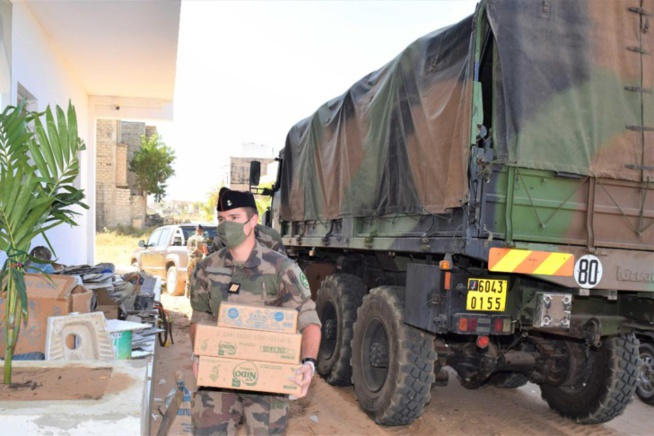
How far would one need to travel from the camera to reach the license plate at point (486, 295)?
3938mm

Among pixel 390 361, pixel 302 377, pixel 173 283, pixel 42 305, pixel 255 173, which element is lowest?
pixel 173 283

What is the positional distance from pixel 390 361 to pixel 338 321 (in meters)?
1.37

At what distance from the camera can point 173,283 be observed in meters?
12.8

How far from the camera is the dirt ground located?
479cm

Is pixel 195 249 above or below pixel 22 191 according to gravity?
below

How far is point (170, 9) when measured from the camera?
724 cm

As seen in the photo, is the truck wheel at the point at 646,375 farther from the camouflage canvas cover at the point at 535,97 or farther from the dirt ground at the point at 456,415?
the camouflage canvas cover at the point at 535,97

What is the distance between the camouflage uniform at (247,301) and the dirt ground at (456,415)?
1710mm

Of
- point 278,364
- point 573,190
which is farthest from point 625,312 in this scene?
point 278,364

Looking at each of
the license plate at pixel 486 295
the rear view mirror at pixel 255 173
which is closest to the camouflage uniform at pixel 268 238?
the rear view mirror at pixel 255 173

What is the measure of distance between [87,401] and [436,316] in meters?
2.40

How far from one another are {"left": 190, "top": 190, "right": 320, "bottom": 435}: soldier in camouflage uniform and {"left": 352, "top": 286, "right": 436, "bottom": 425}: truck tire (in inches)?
66.5

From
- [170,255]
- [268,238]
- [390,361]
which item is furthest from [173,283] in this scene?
[390,361]

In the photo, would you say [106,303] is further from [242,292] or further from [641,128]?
[641,128]
